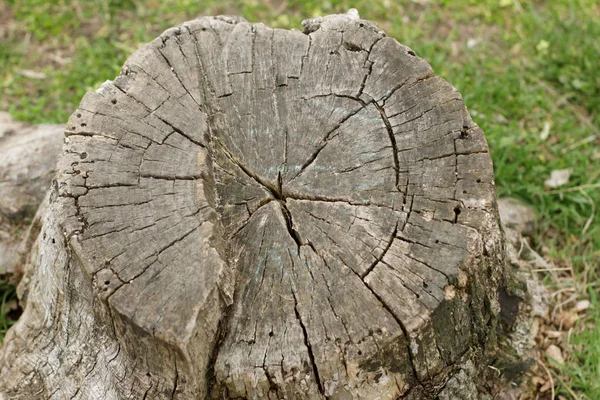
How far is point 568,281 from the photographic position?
3598 millimetres

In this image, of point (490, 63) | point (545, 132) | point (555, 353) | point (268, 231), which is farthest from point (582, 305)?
point (268, 231)

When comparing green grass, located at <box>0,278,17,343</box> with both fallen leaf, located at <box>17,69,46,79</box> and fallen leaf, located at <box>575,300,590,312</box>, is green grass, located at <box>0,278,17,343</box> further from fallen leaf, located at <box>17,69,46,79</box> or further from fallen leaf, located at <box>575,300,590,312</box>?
fallen leaf, located at <box>575,300,590,312</box>

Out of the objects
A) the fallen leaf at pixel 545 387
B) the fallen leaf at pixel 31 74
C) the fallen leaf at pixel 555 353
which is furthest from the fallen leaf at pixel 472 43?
the fallen leaf at pixel 31 74

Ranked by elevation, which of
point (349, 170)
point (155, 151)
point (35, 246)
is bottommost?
point (35, 246)

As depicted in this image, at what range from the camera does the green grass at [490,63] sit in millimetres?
3893

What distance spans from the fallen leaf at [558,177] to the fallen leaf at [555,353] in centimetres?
115

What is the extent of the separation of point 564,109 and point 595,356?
202 centimetres

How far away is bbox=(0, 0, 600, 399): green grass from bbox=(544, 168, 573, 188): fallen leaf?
41 millimetres

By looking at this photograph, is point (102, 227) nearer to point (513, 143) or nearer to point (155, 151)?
point (155, 151)

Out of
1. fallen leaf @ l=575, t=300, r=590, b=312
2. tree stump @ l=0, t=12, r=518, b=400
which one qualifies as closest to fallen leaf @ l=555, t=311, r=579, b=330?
fallen leaf @ l=575, t=300, r=590, b=312

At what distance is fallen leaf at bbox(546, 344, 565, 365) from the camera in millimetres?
3275

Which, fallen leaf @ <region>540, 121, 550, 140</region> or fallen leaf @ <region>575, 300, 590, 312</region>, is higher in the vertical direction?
fallen leaf @ <region>540, 121, 550, 140</region>

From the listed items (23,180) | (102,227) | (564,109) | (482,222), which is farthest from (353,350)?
(564,109)

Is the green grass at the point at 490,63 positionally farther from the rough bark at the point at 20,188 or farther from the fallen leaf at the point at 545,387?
the rough bark at the point at 20,188
